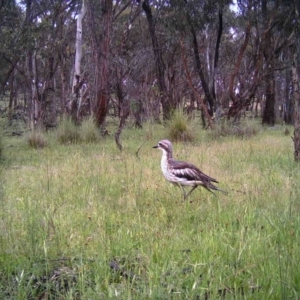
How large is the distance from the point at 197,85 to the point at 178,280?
84.9 feet

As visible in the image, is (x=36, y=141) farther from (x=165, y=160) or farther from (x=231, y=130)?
(x=165, y=160)

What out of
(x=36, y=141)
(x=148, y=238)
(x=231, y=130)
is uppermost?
(x=231, y=130)

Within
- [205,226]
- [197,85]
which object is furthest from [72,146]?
[197,85]

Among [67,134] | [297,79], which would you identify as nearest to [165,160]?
[297,79]

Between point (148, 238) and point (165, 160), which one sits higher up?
point (165, 160)

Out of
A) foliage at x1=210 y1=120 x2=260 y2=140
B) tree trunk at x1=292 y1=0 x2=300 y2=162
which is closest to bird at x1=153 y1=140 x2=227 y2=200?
tree trunk at x1=292 y1=0 x2=300 y2=162

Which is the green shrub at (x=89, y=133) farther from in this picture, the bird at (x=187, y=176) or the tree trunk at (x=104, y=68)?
the bird at (x=187, y=176)

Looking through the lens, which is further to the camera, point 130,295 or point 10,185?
point 10,185

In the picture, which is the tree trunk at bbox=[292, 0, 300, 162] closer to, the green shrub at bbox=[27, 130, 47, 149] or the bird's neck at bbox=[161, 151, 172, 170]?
the bird's neck at bbox=[161, 151, 172, 170]

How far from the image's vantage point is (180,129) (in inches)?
459

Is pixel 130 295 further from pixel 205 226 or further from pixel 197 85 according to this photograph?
pixel 197 85

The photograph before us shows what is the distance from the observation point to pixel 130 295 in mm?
2492

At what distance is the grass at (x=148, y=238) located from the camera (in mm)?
2721

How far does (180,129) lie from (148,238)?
818cm
